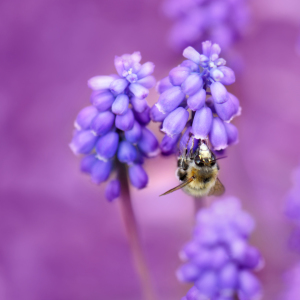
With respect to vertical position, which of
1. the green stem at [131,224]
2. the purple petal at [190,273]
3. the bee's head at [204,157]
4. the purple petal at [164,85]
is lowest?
the purple petal at [190,273]

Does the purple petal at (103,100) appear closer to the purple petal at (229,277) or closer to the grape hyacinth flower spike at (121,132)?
the grape hyacinth flower spike at (121,132)

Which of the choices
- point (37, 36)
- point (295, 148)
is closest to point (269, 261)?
point (295, 148)

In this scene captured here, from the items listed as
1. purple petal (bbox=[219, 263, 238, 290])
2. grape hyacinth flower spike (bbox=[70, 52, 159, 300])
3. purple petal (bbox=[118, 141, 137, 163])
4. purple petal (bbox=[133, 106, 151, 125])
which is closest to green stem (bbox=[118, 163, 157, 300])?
grape hyacinth flower spike (bbox=[70, 52, 159, 300])

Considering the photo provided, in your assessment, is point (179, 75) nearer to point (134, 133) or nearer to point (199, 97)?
point (199, 97)

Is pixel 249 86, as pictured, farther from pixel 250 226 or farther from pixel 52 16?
pixel 250 226

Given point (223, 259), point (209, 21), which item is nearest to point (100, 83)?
point (223, 259)

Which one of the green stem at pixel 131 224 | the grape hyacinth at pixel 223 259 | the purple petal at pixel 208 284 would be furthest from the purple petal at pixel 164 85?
the purple petal at pixel 208 284
